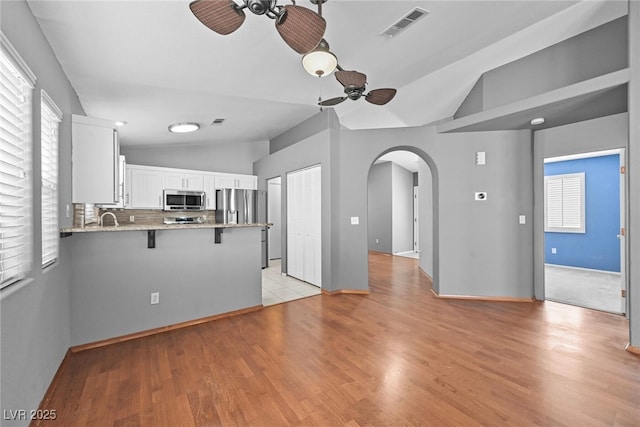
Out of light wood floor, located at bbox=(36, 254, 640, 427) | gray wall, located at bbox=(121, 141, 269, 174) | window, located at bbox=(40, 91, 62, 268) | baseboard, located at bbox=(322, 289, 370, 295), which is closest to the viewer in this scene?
light wood floor, located at bbox=(36, 254, 640, 427)

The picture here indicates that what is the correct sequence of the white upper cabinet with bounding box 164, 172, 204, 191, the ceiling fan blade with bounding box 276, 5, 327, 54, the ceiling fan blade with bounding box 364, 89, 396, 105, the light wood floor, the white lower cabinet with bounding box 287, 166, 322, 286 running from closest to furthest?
the ceiling fan blade with bounding box 276, 5, 327, 54
the light wood floor
the ceiling fan blade with bounding box 364, 89, 396, 105
the white lower cabinet with bounding box 287, 166, 322, 286
the white upper cabinet with bounding box 164, 172, 204, 191

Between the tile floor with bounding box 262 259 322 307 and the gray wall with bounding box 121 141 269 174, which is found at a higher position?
the gray wall with bounding box 121 141 269 174

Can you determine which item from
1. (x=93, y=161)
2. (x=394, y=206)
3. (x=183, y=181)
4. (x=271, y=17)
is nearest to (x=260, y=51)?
(x=271, y=17)

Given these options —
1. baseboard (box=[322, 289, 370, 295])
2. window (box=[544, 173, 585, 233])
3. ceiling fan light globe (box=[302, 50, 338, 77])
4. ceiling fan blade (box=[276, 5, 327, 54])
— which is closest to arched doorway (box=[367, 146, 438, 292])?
window (box=[544, 173, 585, 233])

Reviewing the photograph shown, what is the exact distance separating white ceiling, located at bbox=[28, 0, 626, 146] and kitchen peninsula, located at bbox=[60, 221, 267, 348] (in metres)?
1.48

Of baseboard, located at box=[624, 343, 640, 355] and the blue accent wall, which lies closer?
baseboard, located at box=[624, 343, 640, 355]

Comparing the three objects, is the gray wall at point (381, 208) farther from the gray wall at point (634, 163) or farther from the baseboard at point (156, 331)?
the gray wall at point (634, 163)

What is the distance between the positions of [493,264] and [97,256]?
4878mm

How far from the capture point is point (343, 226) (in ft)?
14.9

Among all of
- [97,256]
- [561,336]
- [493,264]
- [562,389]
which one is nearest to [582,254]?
[493,264]

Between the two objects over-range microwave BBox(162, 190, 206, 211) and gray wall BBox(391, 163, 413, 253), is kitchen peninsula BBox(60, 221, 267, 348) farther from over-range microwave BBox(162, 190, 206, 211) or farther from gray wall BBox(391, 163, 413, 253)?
gray wall BBox(391, 163, 413, 253)

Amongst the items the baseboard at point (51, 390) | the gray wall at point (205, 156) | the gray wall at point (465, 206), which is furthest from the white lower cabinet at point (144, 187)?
the gray wall at point (465, 206)

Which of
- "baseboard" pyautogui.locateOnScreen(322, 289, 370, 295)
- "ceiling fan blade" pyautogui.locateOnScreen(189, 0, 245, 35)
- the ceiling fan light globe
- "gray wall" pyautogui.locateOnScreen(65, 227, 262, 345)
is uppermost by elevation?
the ceiling fan light globe

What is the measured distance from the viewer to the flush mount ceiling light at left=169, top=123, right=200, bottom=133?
14.9 feet
